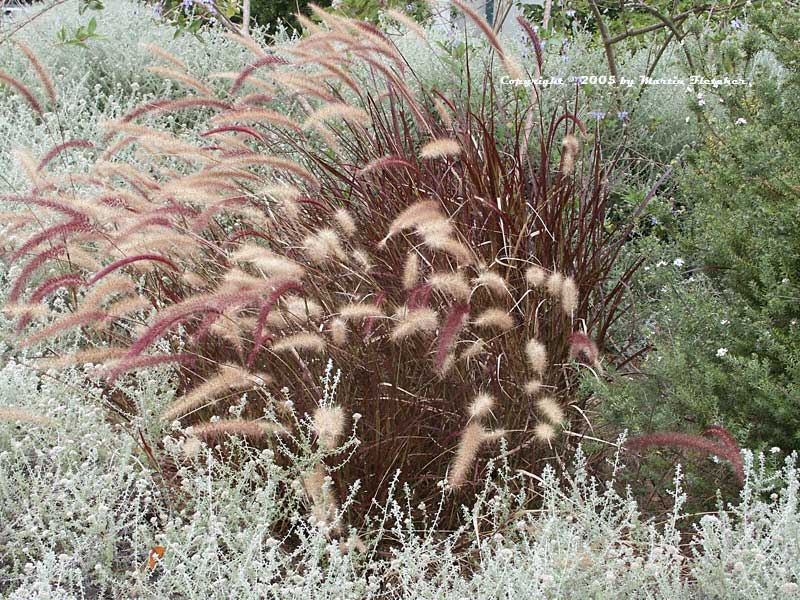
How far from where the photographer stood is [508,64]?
271 centimetres

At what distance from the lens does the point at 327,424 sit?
218 cm

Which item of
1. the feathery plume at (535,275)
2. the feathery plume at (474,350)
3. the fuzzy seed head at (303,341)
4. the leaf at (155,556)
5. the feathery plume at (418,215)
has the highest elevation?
the feathery plume at (418,215)

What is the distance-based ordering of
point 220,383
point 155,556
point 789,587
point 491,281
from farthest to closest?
point 491,281, point 220,383, point 155,556, point 789,587

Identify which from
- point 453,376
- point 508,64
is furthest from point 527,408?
point 508,64

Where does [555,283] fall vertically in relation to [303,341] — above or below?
above

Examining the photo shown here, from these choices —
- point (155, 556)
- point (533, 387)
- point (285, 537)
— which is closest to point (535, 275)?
point (533, 387)

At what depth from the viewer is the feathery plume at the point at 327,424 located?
7.13ft

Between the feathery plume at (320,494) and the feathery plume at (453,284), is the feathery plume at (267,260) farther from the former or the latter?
the feathery plume at (320,494)

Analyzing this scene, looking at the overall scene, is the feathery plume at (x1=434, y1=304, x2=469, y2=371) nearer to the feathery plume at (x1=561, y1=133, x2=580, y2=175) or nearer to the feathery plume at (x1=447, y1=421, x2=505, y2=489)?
the feathery plume at (x1=447, y1=421, x2=505, y2=489)

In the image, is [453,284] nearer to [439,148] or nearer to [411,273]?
[411,273]

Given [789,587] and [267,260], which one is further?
[267,260]

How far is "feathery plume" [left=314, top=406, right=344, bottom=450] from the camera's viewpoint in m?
2.17

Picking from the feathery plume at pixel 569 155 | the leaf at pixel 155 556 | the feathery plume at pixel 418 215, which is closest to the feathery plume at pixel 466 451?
the feathery plume at pixel 418 215

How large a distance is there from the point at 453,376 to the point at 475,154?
73 centimetres
